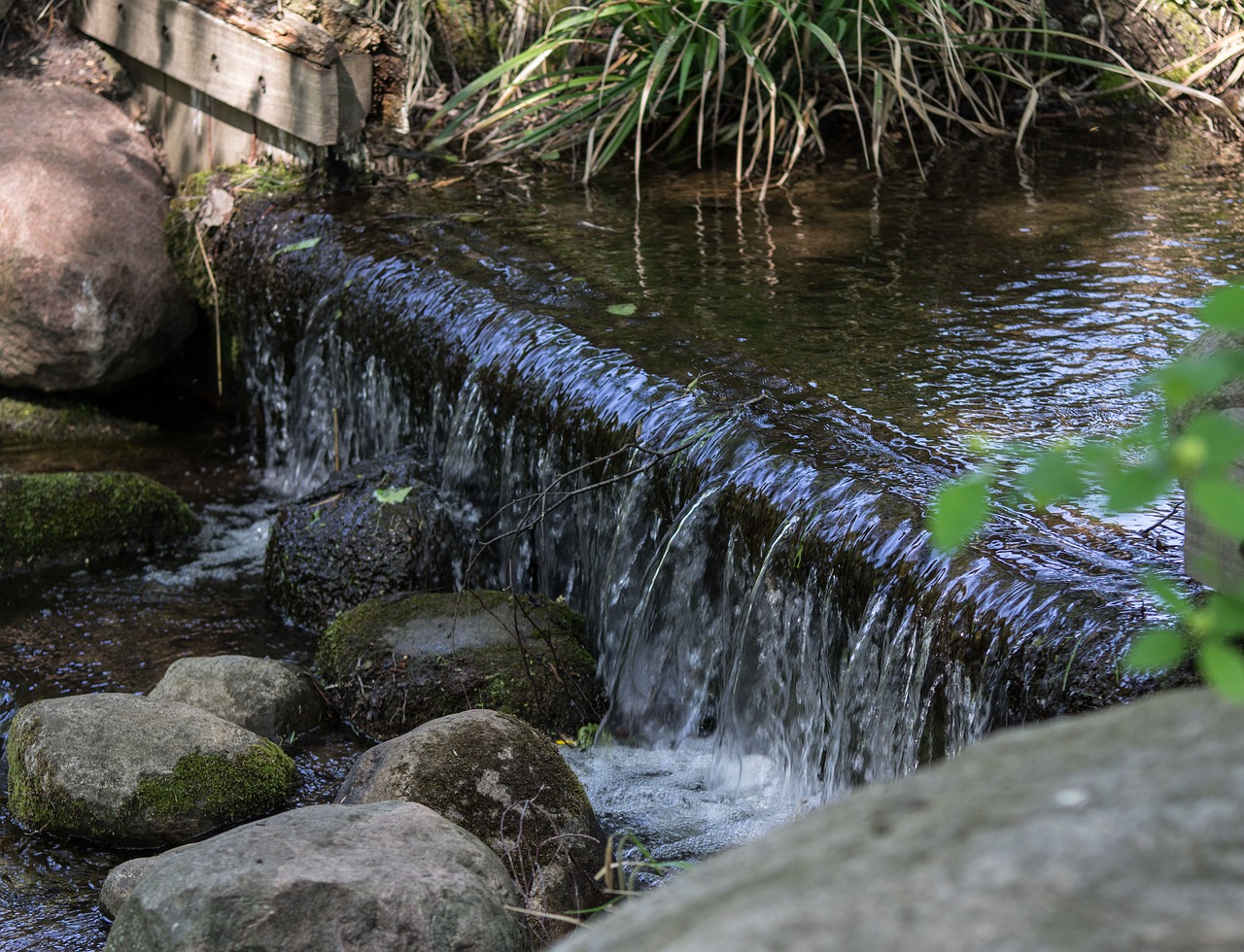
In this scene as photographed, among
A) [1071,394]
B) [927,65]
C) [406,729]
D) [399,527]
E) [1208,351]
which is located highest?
[927,65]

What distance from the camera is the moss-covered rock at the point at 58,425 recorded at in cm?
693

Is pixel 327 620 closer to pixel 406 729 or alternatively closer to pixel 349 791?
pixel 406 729

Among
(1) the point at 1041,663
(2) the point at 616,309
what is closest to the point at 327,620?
(2) the point at 616,309

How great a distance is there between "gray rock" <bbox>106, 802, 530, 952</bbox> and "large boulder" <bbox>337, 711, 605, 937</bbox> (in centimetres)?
44

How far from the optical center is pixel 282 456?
6621 millimetres

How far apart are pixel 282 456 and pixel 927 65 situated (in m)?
4.31

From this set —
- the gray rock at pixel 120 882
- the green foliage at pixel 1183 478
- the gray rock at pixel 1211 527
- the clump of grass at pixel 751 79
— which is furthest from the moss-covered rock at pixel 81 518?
the green foliage at pixel 1183 478

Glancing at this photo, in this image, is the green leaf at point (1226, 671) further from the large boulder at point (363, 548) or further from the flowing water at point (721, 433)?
the large boulder at point (363, 548)

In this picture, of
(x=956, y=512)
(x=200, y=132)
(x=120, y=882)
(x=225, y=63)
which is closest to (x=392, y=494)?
(x=120, y=882)

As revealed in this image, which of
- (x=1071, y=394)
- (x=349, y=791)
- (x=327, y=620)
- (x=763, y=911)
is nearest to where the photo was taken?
(x=763, y=911)

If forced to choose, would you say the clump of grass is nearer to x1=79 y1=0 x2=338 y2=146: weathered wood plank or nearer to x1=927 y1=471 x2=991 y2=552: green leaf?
x1=79 y1=0 x2=338 y2=146: weathered wood plank

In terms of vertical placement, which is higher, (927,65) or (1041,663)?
(927,65)

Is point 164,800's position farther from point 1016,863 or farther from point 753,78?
point 753,78

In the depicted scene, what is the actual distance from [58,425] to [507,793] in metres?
4.59
